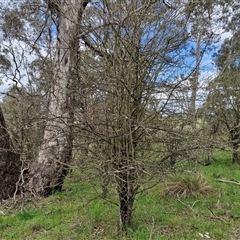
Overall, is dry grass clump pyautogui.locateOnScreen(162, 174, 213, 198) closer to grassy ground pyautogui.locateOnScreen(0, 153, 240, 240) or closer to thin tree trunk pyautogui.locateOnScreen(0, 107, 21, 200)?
grassy ground pyautogui.locateOnScreen(0, 153, 240, 240)

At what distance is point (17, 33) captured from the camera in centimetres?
1055

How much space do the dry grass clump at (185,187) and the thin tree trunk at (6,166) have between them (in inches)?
118

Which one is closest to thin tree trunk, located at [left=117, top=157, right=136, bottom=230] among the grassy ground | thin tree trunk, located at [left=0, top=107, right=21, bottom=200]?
the grassy ground

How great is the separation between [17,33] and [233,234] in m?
9.45

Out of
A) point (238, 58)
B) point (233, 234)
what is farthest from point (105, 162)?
point (238, 58)

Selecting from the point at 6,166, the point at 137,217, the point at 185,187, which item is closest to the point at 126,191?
the point at 137,217

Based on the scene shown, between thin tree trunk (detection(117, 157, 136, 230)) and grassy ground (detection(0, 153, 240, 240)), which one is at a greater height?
thin tree trunk (detection(117, 157, 136, 230))

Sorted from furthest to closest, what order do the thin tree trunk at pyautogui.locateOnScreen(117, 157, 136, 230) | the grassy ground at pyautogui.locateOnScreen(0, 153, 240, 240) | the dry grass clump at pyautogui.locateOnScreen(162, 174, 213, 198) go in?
the dry grass clump at pyautogui.locateOnScreen(162, 174, 213, 198) → the grassy ground at pyautogui.locateOnScreen(0, 153, 240, 240) → the thin tree trunk at pyautogui.locateOnScreen(117, 157, 136, 230)

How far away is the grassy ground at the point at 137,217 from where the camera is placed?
3977 mm

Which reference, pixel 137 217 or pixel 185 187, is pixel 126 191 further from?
pixel 185 187

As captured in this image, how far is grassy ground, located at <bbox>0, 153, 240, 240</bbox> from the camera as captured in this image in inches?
157

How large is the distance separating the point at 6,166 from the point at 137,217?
297 cm

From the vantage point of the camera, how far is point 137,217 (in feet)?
14.5

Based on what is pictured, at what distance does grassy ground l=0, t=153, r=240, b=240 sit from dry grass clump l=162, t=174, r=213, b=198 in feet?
0.38
